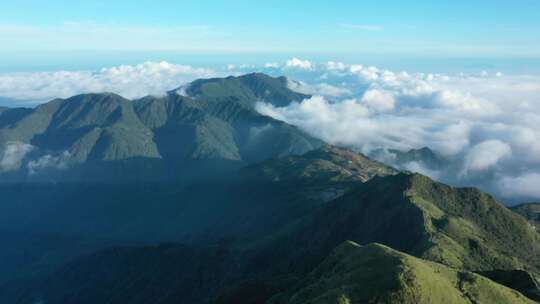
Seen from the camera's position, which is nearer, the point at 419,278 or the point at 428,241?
the point at 419,278

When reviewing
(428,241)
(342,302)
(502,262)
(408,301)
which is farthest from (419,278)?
(502,262)

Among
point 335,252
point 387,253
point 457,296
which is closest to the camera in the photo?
point 457,296

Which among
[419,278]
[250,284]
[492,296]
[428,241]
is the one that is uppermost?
[419,278]

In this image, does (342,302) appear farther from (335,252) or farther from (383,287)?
(335,252)

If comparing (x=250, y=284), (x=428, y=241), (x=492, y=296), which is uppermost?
(x=492, y=296)

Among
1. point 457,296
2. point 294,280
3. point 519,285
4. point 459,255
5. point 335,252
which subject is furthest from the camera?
point 459,255

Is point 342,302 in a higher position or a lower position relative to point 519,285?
higher

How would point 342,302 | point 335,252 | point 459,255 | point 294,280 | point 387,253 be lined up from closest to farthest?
1. point 342,302
2. point 387,253
3. point 335,252
4. point 294,280
5. point 459,255

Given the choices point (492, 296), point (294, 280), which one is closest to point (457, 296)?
point (492, 296)

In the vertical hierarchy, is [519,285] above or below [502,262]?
above

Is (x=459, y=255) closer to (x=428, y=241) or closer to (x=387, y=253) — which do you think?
(x=428, y=241)
